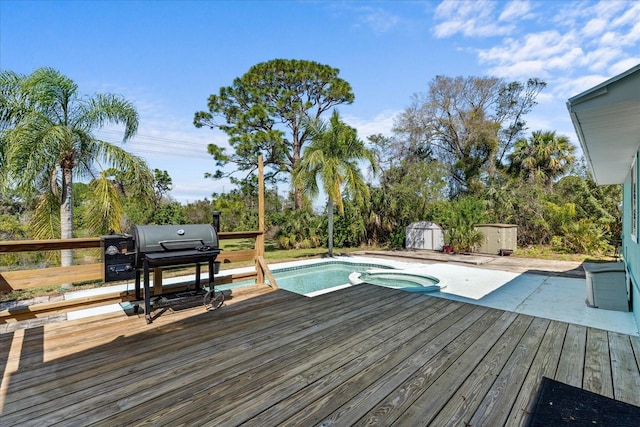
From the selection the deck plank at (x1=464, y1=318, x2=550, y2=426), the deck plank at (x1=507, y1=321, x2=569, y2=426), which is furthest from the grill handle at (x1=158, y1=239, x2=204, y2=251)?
the deck plank at (x1=507, y1=321, x2=569, y2=426)

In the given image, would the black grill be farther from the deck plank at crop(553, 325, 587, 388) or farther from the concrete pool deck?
the deck plank at crop(553, 325, 587, 388)

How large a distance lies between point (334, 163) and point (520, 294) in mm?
6100

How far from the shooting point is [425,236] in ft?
38.6

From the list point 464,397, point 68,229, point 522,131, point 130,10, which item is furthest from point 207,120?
point 464,397

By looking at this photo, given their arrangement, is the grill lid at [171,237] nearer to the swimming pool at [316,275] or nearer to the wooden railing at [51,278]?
the wooden railing at [51,278]

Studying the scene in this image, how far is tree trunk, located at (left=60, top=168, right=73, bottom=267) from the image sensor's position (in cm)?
592

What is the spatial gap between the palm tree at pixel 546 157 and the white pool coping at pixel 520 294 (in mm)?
9786

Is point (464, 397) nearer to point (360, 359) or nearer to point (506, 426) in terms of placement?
point (506, 426)

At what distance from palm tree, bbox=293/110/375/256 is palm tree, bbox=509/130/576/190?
948 centimetres

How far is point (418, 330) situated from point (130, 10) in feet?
31.6

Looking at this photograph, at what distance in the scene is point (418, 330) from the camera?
293cm

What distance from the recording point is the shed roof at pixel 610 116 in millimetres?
1576

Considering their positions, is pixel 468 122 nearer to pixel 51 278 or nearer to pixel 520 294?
pixel 520 294

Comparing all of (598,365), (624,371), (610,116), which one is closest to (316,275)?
(598,365)
